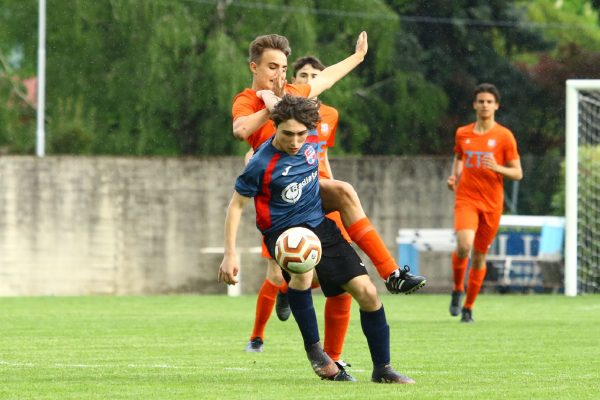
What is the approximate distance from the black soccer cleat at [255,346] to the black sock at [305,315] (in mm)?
2243

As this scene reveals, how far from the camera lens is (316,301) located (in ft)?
64.0

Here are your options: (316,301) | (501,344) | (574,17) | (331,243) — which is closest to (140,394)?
(331,243)

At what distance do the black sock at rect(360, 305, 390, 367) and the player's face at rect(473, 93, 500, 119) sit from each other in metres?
6.58

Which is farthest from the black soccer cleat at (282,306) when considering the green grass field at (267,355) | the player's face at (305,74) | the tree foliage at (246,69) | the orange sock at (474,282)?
the tree foliage at (246,69)

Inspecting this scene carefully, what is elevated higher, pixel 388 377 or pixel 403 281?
pixel 403 281

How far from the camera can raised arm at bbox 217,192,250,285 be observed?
8016 millimetres

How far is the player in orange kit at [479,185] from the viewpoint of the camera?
575 inches

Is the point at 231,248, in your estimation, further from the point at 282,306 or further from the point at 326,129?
the point at 282,306

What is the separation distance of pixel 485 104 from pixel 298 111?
6872 millimetres

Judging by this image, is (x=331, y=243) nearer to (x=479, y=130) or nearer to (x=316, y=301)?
(x=479, y=130)

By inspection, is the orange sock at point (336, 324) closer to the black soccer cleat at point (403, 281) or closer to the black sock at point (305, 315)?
the black sock at point (305, 315)

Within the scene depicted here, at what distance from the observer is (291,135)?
26.7 ft

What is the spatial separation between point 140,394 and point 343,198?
1.70 m

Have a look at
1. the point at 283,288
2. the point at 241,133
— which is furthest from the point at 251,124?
the point at 283,288
